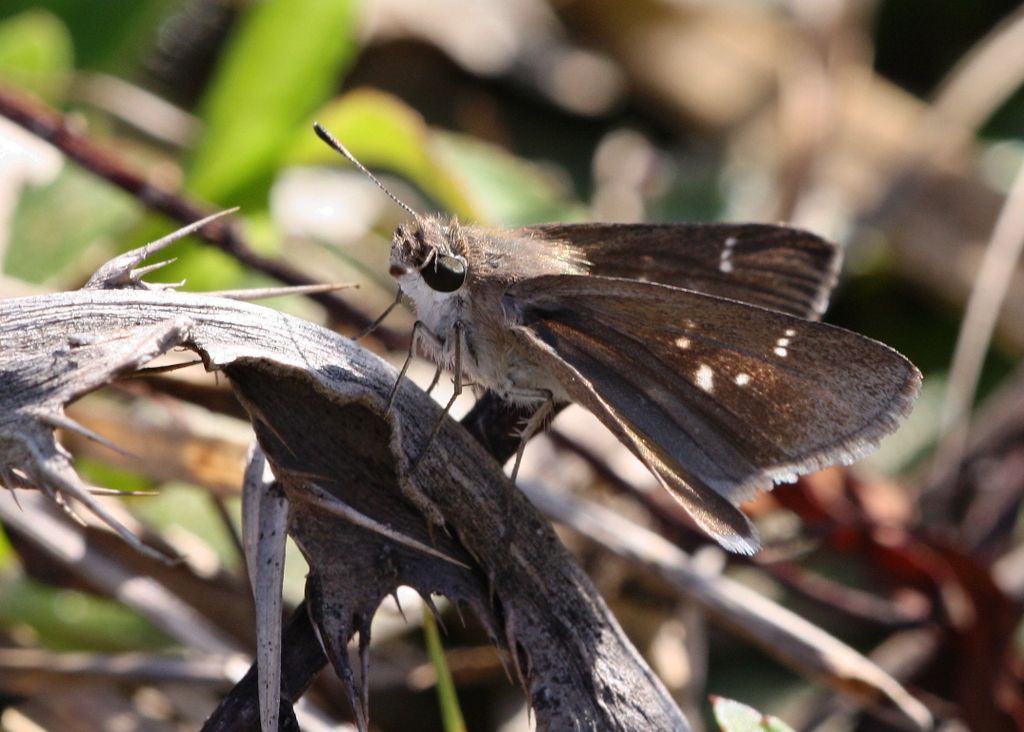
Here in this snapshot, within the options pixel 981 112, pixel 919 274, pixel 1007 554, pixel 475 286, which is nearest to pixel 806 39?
pixel 981 112

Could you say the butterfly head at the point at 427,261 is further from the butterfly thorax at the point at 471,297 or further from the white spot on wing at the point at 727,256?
the white spot on wing at the point at 727,256

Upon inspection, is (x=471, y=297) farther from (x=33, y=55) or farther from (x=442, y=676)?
(x=33, y=55)

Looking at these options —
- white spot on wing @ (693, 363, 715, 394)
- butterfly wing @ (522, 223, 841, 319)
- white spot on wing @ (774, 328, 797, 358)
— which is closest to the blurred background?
butterfly wing @ (522, 223, 841, 319)

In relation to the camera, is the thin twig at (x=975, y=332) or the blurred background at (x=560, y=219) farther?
the thin twig at (x=975, y=332)

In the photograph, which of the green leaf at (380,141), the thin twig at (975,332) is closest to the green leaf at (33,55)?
the green leaf at (380,141)

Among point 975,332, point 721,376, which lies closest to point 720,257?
point 721,376

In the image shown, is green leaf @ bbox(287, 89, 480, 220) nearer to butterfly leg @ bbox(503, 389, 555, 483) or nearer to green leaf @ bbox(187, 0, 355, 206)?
green leaf @ bbox(187, 0, 355, 206)

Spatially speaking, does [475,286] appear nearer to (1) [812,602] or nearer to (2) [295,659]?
(2) [295,659]

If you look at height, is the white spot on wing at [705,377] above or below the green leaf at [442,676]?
above
